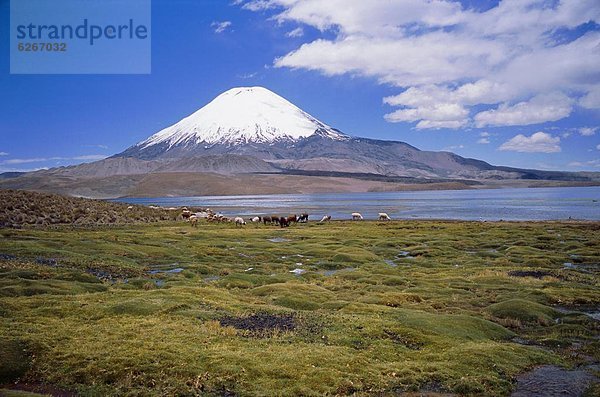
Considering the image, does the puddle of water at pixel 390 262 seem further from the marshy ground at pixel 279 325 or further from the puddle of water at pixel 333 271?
the puddle of water at pixel 333 271

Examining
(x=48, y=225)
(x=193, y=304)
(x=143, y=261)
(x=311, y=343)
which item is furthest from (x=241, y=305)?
(x=48, y=225)

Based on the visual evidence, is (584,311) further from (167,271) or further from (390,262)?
(167,271)

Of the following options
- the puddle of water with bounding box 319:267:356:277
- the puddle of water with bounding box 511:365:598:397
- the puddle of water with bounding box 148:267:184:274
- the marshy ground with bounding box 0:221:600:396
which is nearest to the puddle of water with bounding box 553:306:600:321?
the marshy ground with bounding box 0:221:600:396

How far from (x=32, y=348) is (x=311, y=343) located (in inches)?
400

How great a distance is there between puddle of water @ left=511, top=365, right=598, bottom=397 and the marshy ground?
125mm

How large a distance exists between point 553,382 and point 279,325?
10939 mm

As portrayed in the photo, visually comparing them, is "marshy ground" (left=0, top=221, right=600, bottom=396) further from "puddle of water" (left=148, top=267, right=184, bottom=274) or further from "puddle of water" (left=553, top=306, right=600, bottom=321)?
"puddle of water" (left=148, top=267, right=184, bottom=274)

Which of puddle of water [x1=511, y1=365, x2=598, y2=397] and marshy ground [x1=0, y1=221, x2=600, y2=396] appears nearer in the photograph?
marshy ground [x1=0, y1=221, x2=600, y2=396]

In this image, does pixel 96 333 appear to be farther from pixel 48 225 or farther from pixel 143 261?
pixel 48 225

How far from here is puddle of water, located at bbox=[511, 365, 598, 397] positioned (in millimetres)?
15125

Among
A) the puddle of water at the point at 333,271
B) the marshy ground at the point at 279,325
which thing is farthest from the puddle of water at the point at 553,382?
the puddle of water at the point at 333,271

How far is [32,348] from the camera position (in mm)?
15633

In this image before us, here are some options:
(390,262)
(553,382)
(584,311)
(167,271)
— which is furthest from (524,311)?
(167,271)

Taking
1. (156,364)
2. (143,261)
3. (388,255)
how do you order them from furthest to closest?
1. (388,255)
2. (143,261)
3. (156,364)
